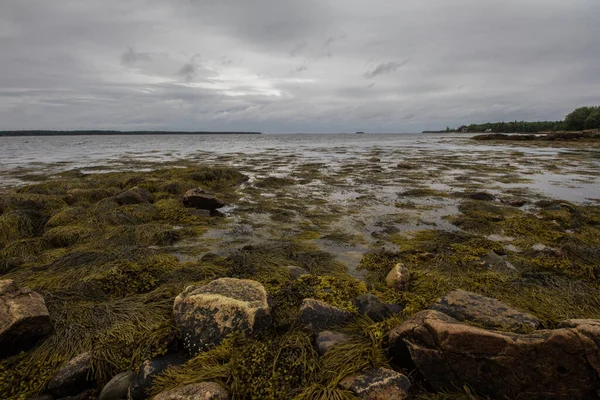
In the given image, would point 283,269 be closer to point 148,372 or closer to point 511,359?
point 148,372

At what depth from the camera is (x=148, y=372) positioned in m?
2.98

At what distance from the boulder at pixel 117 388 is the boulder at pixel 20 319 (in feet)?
4.45

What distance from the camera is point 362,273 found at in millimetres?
5484

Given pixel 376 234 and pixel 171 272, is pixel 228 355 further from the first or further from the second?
pixel 376 234

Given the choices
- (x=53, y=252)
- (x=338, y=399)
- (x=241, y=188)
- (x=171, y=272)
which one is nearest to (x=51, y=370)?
(x=171, y=272)

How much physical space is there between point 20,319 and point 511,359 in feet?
16.4

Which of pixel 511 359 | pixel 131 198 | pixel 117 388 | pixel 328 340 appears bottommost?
pixel 117 388

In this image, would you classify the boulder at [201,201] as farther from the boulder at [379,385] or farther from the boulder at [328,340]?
the boulder at [379,385]

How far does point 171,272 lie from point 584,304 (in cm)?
656

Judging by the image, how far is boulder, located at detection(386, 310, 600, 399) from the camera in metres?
2.39

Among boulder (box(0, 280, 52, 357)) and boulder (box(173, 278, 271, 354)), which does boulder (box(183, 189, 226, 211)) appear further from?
boulder (box(173, 278, 271, 354))

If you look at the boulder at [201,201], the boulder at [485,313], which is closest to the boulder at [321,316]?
the boulder at [485,313]

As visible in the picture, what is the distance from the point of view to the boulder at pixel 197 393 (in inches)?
99.8

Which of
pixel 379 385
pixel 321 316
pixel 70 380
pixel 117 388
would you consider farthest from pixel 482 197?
pixel 70 380
